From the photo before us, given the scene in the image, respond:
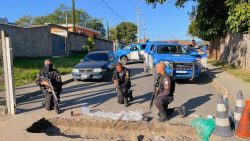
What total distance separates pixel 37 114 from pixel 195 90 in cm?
672

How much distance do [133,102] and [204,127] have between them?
11.2 ft

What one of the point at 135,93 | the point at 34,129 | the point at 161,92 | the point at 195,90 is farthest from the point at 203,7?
the point at 34,129

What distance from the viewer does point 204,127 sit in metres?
6.86

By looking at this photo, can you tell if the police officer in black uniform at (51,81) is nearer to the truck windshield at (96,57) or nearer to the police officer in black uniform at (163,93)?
the police officer in black uniform at (163,93)

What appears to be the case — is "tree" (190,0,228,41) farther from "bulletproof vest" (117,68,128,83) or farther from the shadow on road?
"bulletproof vest" (117,68,128,83)

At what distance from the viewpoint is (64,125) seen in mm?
7680

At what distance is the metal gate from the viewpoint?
3291cm

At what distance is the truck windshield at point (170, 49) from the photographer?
15.8 meters

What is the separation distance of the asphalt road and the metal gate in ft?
64.5

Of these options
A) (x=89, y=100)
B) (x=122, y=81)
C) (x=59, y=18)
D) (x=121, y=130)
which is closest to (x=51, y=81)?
(x=89, y=100)

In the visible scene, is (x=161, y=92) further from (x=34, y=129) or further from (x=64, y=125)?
(x=34, y=129)

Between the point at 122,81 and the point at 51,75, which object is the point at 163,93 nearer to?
the point at 122,81

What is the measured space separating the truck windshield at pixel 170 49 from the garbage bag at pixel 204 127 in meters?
8.77

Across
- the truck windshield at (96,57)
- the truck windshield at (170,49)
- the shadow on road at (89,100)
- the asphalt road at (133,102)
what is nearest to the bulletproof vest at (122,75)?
the asphalt road at (133,102)
